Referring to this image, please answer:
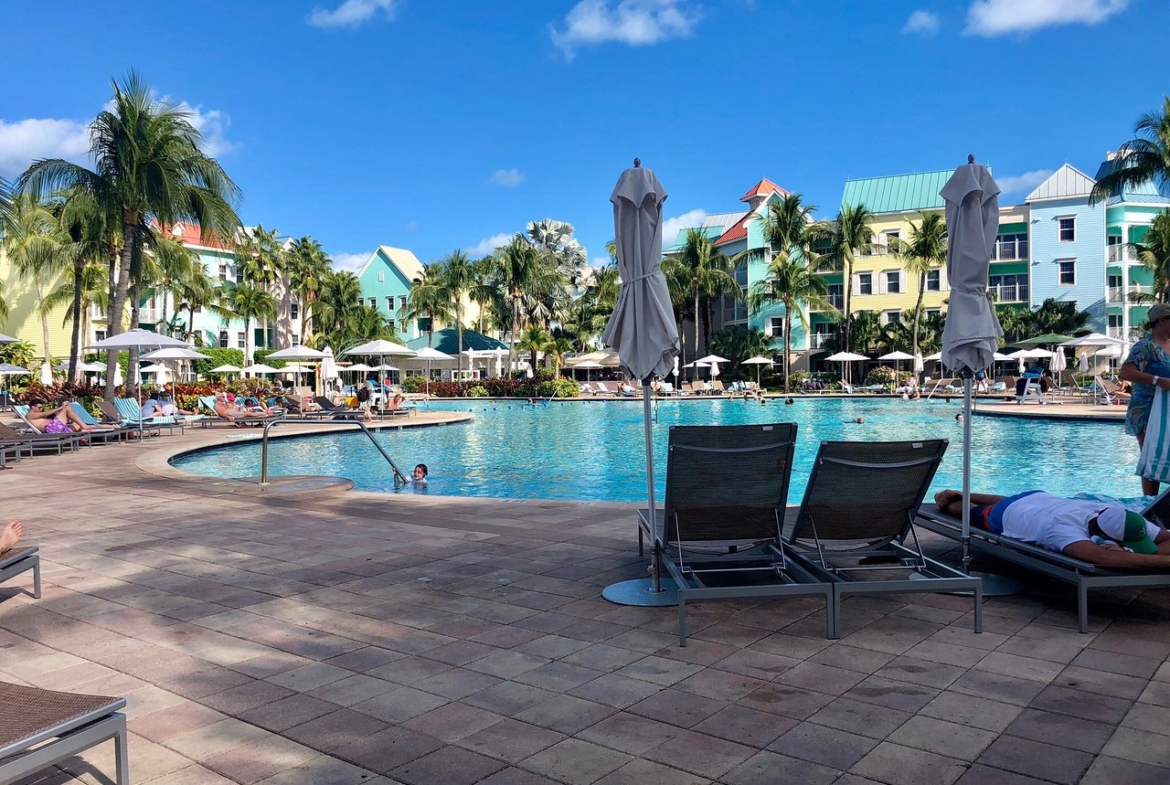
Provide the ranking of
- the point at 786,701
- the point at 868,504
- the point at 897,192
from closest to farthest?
1. the point at 786,701
2. the point at 868,504
3. the point at 897,192

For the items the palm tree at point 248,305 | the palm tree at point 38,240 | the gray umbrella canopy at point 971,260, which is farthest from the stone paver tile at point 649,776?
the palm tree at point 248,305

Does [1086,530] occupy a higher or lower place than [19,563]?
higher

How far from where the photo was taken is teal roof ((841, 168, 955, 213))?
46.0 m

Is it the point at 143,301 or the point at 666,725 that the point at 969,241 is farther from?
the point at 143,301

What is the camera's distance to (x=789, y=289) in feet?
139

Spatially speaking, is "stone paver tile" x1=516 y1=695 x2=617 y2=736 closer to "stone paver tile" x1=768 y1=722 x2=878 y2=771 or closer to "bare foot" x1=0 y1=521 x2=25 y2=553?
"stone paver tile" x1=768 y1=722 x2=878 y2=771

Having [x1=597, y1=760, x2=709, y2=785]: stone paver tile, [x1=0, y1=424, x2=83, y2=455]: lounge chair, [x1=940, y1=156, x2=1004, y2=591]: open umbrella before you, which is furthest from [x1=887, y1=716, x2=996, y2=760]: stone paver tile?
[x1=0, y1=424, x2=83, y2=455]: lounge chair

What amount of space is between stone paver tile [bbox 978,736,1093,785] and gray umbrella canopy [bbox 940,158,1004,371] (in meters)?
2.68

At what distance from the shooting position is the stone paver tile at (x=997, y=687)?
129 inches

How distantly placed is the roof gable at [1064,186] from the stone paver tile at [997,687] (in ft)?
151

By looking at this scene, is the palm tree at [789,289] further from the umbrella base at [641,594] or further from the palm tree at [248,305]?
the umbrella base at [641,594]

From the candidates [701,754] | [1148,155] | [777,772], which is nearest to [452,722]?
[701,754]

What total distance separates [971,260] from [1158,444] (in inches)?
84.4

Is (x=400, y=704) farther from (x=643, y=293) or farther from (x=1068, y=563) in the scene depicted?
(x=1068, y=563)
